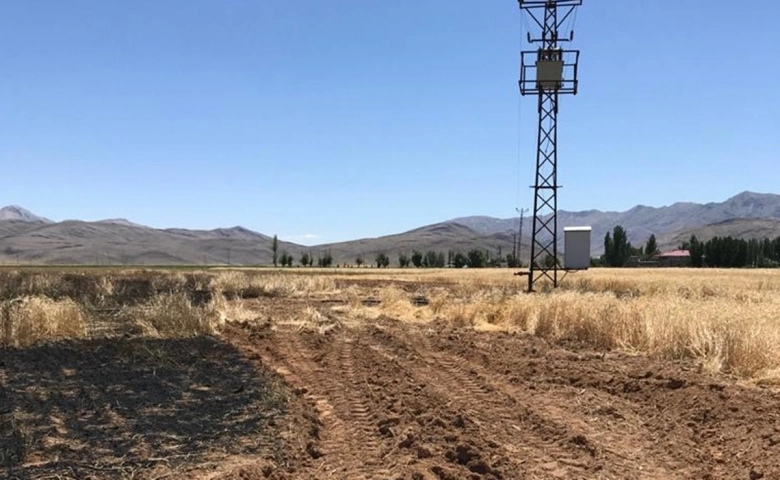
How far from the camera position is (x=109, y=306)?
A: 18781mm

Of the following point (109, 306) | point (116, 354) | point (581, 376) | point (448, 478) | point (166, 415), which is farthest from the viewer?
point (109, 306)

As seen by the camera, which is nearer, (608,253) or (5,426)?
(5,426)

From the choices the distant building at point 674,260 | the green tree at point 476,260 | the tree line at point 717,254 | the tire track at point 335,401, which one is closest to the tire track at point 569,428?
the tire track at point 335,401

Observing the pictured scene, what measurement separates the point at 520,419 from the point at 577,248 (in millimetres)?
25528

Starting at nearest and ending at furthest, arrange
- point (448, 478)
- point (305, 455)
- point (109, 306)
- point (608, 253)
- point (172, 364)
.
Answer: point (448, 478), point (305, 455), point (172, 364), point (109, 306), point (608, 253)

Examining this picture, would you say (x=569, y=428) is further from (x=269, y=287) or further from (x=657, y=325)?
(x=269, y=287)

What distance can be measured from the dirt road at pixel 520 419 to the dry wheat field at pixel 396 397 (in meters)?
0.03

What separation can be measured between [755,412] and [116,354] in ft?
27.7

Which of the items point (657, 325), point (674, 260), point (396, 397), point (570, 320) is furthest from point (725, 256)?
point (396, 397)

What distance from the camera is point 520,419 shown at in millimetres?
6609

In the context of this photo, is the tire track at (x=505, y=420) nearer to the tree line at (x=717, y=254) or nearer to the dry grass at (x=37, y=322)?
the dry grass at (x=37, y=322)

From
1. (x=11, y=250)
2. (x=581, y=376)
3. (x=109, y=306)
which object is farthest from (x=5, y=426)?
(x=11, y=250)

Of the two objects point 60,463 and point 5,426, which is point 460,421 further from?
point 5,426

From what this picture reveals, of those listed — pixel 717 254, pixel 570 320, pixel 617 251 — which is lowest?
pixel 570 320
